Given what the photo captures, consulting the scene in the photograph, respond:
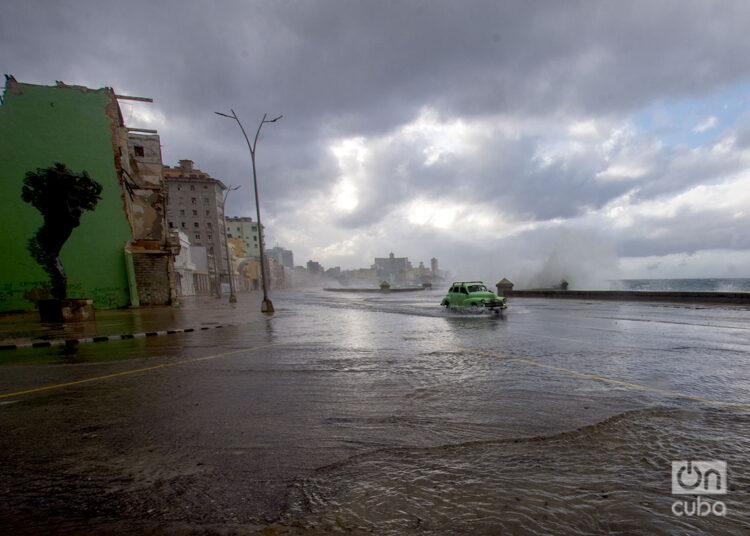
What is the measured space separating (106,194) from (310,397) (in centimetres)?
2986

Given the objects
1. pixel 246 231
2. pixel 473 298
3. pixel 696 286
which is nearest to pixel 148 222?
pixel 473 298

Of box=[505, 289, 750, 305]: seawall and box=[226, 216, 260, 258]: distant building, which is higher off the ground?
box=[226, 216, 260, 258]: distant building

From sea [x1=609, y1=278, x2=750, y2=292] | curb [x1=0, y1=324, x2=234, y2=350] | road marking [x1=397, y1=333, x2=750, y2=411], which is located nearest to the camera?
road marking [x1=397, y1=333, x2=750, y2=411]

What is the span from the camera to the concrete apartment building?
269ft

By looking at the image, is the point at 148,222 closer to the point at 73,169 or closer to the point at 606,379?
the point at 73,169

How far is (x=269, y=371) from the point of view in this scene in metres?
6.53

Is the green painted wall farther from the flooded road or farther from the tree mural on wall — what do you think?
the flooded road

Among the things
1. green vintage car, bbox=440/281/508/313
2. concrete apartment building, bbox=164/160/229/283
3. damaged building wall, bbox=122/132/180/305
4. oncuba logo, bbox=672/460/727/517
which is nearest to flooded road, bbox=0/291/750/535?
oncuba logo, bbox=672/460/727/517

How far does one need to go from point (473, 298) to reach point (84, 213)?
27068mm

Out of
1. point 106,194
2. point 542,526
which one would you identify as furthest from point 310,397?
point 106,194

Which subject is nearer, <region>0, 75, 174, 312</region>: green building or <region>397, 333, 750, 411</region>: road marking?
<region>397, 333, 750, 411</region>: road marking

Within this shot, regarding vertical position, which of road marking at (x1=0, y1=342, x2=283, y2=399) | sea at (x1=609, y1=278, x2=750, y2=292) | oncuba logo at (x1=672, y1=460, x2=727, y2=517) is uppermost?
road marking at (x1=0, y1=342, x2=283, y2=399)

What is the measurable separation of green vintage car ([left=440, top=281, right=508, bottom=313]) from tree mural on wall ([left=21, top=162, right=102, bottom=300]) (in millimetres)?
A: 19294

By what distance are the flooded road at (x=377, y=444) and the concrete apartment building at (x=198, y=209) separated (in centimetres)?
8242
